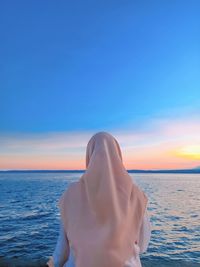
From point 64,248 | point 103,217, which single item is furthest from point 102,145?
point 64,248

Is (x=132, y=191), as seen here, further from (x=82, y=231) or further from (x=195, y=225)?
(x=195, y=225)

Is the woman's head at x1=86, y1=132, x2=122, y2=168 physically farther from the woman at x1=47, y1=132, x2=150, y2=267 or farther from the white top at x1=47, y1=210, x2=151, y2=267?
the white top at x1=47, y1=210, x2=151, y2=267

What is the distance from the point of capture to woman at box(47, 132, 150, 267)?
292cm

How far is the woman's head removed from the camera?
3271 mm

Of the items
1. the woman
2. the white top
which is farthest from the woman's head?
the white top

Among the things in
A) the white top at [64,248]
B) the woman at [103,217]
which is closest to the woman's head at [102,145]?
the woman at [103,217]

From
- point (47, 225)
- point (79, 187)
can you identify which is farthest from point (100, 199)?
point (47, 225)

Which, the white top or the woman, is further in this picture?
the white top

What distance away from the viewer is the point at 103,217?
2.97 meters

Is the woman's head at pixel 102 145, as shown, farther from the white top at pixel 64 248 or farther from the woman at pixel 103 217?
the white top at pixel 64 248

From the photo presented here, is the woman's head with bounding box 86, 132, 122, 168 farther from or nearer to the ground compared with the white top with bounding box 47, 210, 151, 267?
farther from the ground

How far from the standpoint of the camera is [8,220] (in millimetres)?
22406

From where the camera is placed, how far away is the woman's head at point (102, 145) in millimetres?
3271

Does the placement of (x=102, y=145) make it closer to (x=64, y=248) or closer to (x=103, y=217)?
(x=103, y=217)
